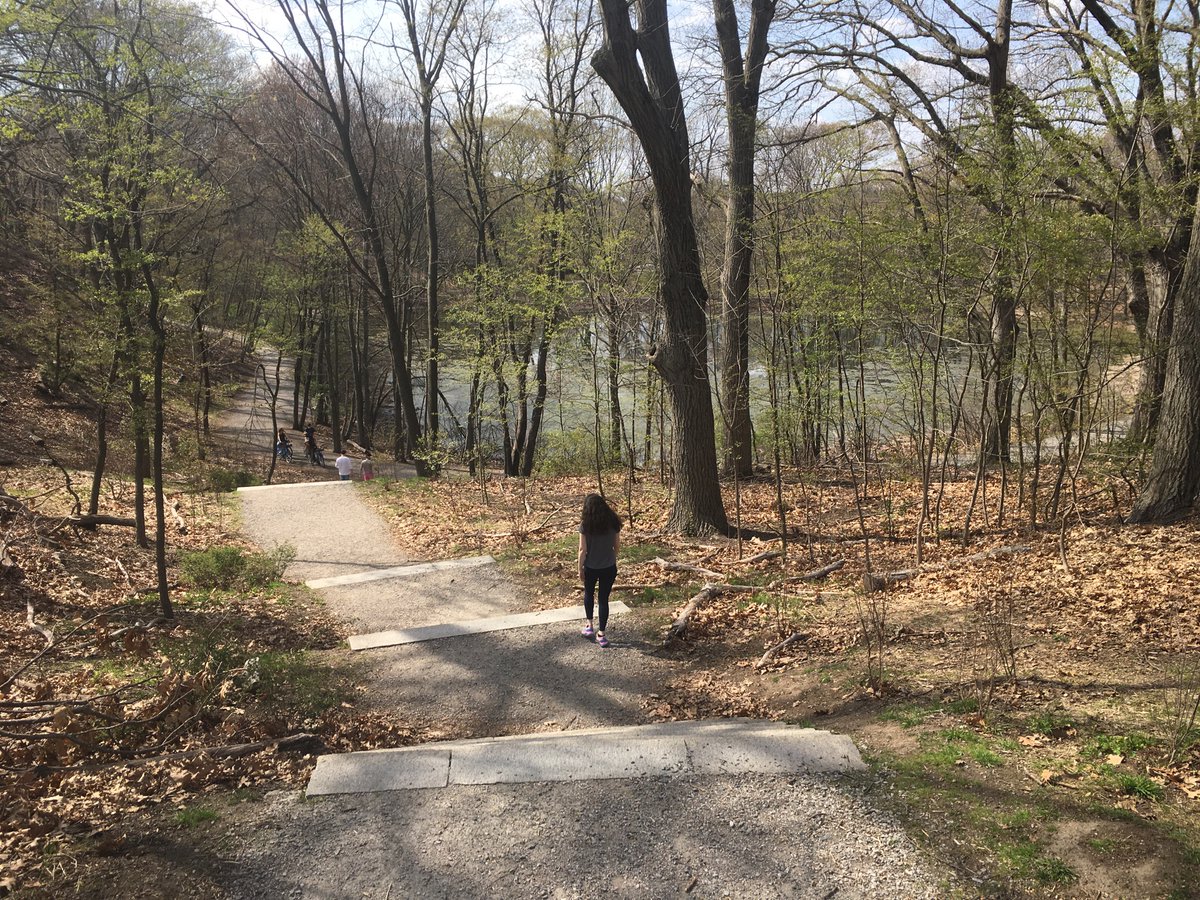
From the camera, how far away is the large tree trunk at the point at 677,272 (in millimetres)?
9602

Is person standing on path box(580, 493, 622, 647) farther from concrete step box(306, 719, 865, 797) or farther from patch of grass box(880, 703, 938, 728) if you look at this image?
patch of grass box(880, 703, 938, 728)

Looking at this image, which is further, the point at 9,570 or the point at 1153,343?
the point at 1153,343

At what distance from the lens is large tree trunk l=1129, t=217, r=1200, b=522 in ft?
25.8

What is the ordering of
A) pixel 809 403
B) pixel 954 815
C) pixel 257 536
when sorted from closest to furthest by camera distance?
1. pixel 954 815
2. pixel 809 403
3. pixel 257 536

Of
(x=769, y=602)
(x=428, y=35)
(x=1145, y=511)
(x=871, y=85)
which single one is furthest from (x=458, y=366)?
(x=1145, y=511)

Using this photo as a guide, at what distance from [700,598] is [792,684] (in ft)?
6.68

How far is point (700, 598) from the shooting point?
26.0 feet

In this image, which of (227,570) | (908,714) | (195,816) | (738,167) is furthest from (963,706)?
(738,167)

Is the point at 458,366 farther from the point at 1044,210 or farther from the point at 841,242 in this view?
the point at 1044,210

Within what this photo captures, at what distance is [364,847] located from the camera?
A: 3.92 meters

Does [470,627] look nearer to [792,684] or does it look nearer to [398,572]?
[398,572]

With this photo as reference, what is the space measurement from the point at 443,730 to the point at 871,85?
43.8 ft

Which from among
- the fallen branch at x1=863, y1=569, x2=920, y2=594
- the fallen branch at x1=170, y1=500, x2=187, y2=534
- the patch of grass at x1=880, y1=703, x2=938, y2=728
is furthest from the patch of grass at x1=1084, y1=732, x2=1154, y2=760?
the fallen branch at x1=170, y1=500, x2=187, y2=534

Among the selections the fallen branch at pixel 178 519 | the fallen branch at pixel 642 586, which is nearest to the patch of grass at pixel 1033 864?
the fallen branch at pixel 642 586
